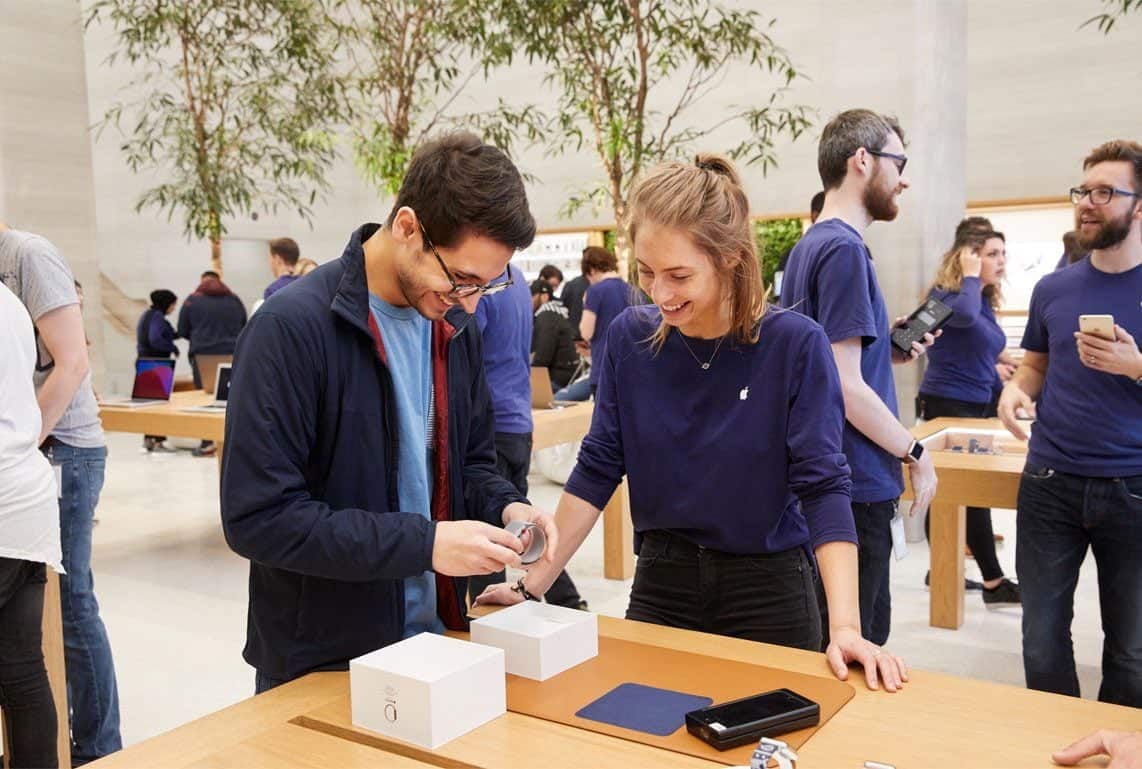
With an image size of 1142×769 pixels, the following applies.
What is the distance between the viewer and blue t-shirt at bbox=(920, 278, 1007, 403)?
192 inches

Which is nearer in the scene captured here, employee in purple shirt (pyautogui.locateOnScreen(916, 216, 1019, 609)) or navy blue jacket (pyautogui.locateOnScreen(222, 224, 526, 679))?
navy blue jacket (pyautogui.locateOnScreen(222, 224, 526, 679))

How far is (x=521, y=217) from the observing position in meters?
1.55

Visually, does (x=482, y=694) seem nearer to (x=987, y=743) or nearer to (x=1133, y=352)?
(x=987, y=743)

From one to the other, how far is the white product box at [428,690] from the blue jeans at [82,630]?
5.59 feet

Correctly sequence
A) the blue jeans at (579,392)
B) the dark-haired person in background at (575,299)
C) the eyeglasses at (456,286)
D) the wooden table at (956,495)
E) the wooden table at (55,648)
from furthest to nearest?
1. the dark-haired person in background at (575,299)
2. the blue jeans at (579,392)
3. the wooden table at (956,495)
4. the wooden table at (55,648)
5. the eyeglasses at (456,286)

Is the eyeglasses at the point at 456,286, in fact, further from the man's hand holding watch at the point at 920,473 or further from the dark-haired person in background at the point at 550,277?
the dark-haired person in background at the point at 550,277

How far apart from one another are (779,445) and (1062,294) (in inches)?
56.4

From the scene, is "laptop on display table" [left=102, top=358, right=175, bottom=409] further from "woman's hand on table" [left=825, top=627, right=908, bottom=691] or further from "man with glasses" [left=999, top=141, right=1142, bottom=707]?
"woman's hand on table" [left=825, top=627, right=908, bottom=691]

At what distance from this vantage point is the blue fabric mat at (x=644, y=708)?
1373 mm

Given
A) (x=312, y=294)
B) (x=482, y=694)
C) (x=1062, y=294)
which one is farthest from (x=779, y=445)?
(x=1062, y=294)

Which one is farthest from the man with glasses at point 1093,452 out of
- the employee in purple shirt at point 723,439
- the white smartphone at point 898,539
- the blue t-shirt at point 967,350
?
the blue t-shirt at point 967,350

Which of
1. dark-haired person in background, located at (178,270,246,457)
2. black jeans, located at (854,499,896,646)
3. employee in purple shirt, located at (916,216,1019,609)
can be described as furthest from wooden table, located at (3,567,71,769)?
dark-haired person in background, located at (178,270,246,457)

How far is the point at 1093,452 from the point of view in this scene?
2635mm

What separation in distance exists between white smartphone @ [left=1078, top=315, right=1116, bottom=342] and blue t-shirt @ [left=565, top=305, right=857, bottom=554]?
1.07 m
